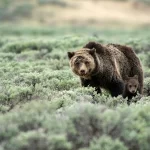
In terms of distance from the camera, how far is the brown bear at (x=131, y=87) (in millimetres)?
10781

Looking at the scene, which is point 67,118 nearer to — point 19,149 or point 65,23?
point 19,149

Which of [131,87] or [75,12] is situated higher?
[131,87]

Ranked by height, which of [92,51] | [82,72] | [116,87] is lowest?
[116,87]

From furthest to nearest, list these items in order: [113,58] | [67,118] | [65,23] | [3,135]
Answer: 1. [65,23]
2. [113,58]
3. [67,118]
4. [3,135]

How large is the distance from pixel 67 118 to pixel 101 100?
7.45ft

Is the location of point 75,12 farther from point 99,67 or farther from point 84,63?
point 84,63

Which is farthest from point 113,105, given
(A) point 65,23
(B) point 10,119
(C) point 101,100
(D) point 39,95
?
(A) point 65,23

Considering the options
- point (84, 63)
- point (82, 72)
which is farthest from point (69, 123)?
point (84, 63)

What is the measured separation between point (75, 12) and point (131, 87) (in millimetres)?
42422

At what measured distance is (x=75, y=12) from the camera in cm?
5278

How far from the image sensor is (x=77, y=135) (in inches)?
274

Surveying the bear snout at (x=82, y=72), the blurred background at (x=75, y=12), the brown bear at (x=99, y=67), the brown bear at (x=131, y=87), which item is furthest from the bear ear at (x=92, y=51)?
the blurred background at (x=75, y=12)

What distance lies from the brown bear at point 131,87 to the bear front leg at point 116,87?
14.1 inches

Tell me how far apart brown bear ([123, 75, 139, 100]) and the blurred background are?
37.7m
